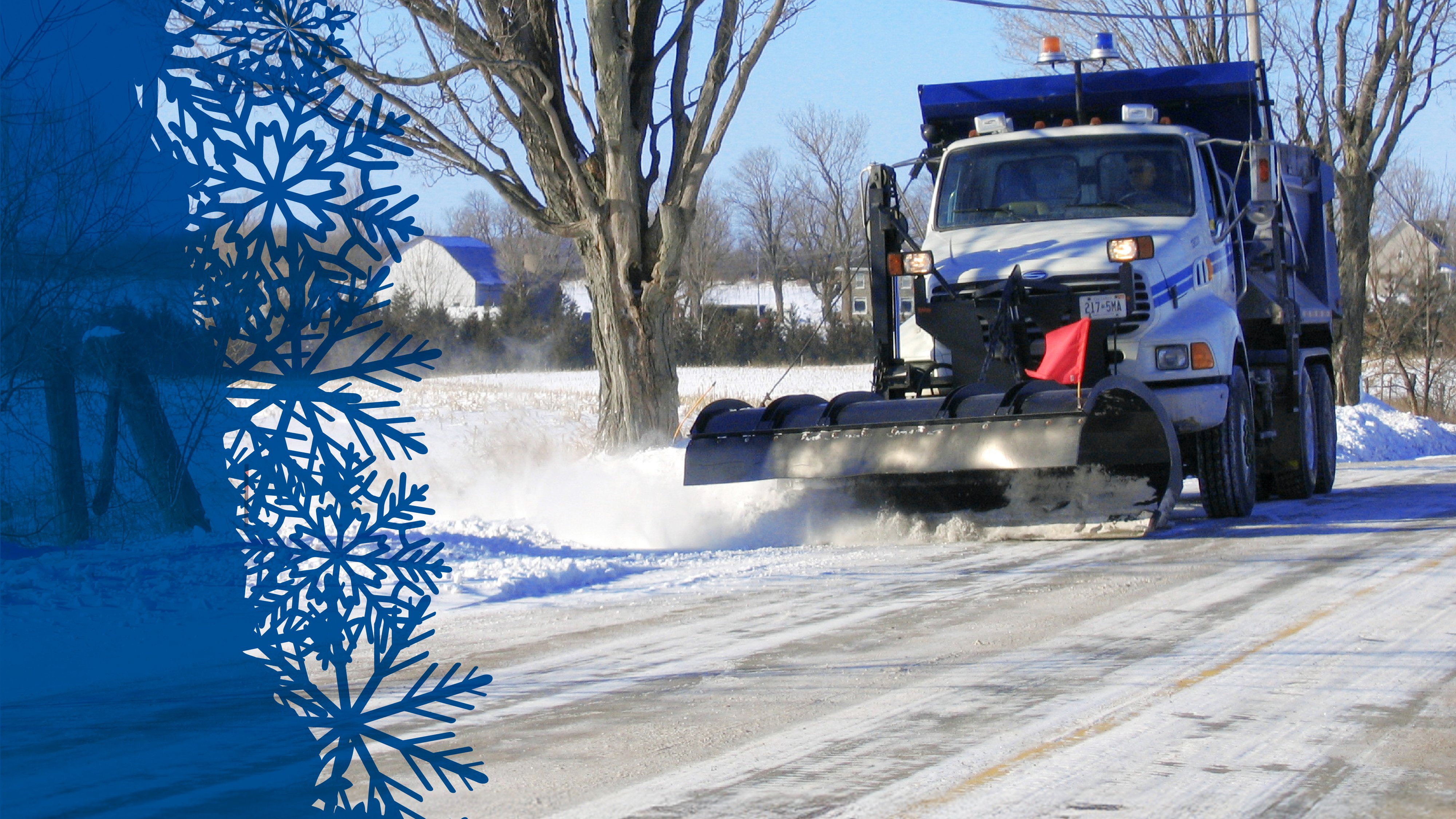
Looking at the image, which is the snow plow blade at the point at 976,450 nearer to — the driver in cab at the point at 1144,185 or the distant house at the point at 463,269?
the driver in cab at the point at 1144,185

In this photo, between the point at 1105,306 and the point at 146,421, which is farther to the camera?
the point at 1105,306

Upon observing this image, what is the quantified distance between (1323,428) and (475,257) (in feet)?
225

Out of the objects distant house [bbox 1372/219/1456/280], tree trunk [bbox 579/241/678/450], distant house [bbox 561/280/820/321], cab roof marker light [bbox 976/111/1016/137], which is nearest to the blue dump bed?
cab roof marker light [bbox 976/111/1016/137]

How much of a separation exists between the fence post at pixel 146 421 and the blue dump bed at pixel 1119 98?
30.8ft

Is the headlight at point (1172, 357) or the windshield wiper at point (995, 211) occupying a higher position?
the windshield wiper at point (995, 211)

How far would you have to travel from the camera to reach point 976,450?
845cm

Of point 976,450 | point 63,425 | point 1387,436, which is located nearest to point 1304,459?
point 976,450

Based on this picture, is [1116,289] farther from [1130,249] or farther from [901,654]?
[901,654]

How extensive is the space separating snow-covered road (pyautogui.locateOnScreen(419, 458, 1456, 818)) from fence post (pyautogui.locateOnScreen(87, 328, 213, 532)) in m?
1.36

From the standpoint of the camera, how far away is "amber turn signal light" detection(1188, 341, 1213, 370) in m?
9.22

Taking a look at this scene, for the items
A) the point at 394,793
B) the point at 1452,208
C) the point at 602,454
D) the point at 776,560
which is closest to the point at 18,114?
the point at 394,793

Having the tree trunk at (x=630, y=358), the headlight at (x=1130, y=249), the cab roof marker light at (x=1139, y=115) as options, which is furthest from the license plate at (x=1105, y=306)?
the tree trunk at (x=630, y=358)

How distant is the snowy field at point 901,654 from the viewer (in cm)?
383

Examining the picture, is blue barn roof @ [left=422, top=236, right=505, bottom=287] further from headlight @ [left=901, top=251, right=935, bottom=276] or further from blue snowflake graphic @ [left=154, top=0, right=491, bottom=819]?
blue snowflake graphic @ [left=154, top=0, right=491, bottom=819]
